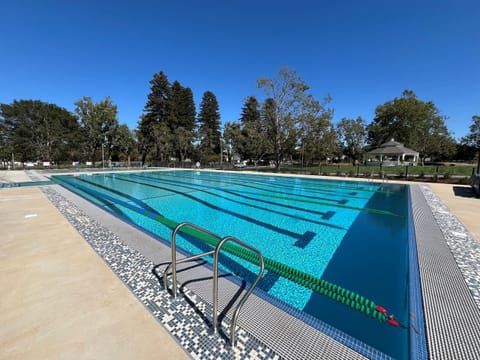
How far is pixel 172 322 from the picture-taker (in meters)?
1.55

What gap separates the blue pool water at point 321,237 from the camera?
208cm

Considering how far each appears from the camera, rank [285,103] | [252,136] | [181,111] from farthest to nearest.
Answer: [181,111] → [252,136] → [285,103]

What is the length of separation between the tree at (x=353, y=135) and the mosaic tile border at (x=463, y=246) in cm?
2614

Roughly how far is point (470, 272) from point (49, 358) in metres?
4.08

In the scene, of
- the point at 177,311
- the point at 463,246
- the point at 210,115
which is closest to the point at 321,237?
the point at 463,246

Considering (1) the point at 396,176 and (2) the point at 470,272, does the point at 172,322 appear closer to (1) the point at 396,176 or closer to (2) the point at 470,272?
(2) the point at 470,272

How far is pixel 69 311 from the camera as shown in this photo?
5.36 ft

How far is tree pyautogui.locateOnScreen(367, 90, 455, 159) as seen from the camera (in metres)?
27.9

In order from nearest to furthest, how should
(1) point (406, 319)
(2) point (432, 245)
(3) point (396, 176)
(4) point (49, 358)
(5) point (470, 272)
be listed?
1. (4) point (49, 358)
2. (1) point (406, 319)
3. (5) point (470, 272)
4. (2) point (432, 245)
5. (3) point (396, 176)

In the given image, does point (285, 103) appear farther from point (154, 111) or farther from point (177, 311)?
point (154, 111)

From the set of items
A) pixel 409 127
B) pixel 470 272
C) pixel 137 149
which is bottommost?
pixel 470 272

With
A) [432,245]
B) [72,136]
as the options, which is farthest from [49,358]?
[72,136]

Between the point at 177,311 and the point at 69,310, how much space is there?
889 mm

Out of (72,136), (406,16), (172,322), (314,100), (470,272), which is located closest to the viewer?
(172,322)
